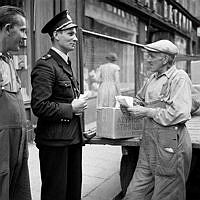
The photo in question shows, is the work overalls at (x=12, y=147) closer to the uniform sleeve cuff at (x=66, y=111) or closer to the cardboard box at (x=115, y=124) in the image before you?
the uniform sleeve cuff at (x=66, y=111)

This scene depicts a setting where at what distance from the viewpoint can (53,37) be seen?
3055 mm

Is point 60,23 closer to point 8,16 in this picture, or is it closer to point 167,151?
point 8,16

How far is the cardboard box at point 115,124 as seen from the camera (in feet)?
11.0

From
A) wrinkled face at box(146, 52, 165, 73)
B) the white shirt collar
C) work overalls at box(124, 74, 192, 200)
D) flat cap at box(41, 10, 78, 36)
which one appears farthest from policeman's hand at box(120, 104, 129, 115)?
flat cap at box(41, 10, 78, 36)

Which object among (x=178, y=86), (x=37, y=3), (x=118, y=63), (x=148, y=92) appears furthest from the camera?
(x=37, y=3)

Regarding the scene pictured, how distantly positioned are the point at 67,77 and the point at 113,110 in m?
0.61

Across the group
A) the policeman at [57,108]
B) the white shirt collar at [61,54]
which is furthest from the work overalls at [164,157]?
the white shirt collar at [61,54]

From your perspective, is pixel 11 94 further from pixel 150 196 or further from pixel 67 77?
pixel 150 196

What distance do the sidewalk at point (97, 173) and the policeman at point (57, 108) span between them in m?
1.45

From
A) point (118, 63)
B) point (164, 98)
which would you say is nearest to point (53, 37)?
point (164, 98)

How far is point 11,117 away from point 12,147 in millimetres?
209

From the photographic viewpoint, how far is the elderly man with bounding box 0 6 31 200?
2.32m

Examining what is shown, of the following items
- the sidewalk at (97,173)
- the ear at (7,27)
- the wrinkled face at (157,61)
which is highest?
the ear at (7,27)

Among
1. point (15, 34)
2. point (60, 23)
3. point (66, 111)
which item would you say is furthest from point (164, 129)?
point (15, 34)
